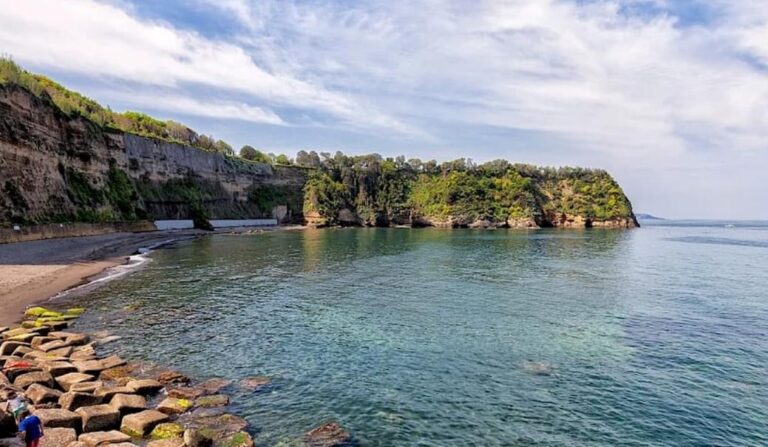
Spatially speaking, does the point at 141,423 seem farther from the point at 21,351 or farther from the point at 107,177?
the point at 107,177

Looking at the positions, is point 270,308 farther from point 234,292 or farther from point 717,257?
point 717,257

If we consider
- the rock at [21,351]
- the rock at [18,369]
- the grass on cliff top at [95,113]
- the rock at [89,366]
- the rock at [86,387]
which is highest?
the grass on cliff top at [95,113]

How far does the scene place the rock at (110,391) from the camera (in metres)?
15.7

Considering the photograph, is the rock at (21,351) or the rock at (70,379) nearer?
the rock at (70,379)

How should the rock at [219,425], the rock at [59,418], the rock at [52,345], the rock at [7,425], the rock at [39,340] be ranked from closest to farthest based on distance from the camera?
the rock at [7,425]
the rock at [59,418]
the rock at [219,425]
the rock at [52,345]
the rock at [39,340]

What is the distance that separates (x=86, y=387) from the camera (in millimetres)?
16266

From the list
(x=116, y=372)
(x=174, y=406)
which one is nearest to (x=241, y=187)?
(x=116, y=372)

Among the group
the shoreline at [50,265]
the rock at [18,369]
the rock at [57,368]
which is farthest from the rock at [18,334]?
the rock at [57,368]

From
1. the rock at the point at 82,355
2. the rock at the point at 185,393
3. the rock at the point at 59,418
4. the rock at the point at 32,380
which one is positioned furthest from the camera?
the rock at the point at 82,355

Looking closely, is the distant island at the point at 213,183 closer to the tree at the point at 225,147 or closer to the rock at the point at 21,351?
the tree at the point at 225,147

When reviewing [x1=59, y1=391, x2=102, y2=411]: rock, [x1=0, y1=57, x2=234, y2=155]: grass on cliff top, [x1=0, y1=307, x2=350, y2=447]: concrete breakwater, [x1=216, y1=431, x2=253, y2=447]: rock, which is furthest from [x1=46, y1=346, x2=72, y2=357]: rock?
[x1=0, y1=57, x2=234, y2=155]: grass on cliff top

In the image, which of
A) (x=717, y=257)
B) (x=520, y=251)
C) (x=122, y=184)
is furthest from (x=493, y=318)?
(x=122, y=184)

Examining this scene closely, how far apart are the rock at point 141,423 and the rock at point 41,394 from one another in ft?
10.6

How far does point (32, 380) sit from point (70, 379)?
44.4 inches
